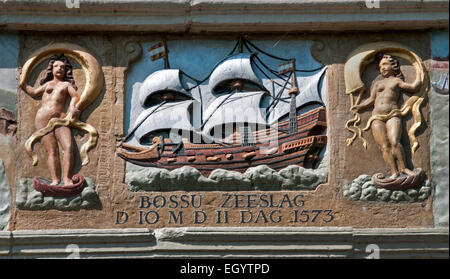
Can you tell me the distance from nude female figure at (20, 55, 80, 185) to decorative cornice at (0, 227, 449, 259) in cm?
55

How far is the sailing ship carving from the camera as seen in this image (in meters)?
9.03

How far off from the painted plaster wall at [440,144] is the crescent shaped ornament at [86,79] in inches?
117

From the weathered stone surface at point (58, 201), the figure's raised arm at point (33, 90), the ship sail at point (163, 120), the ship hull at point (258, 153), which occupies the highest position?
the figure's raised arm at point (33, 90)

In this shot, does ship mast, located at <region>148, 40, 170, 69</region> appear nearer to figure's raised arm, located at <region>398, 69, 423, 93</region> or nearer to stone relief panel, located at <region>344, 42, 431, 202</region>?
stone relief panel, located at <region>344, 42, 431, 202</region>

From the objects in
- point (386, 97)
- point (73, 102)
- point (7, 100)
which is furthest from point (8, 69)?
point (386, 97)

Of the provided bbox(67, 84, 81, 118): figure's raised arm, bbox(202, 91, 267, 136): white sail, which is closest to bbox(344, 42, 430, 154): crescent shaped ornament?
bbox(202, 91, 267, 136): white sail

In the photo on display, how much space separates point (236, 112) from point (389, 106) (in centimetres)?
135

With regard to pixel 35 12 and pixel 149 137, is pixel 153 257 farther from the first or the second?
pixel 35 12

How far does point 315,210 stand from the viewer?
890 cm

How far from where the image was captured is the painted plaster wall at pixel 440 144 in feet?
29.3

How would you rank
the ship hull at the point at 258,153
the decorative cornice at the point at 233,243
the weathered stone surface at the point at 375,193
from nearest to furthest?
the decorative cornice at the point at 233,243, the weathered stone surface at the point at 375,193, the ship hull at the point at 258,153

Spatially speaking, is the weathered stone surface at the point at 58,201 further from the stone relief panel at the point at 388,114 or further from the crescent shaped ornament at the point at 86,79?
the stone relief panel at the point at 388,114

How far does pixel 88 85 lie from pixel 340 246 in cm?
263

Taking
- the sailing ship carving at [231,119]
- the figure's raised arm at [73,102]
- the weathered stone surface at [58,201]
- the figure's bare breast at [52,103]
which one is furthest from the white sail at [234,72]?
the weathered stone surface at [58,201]
